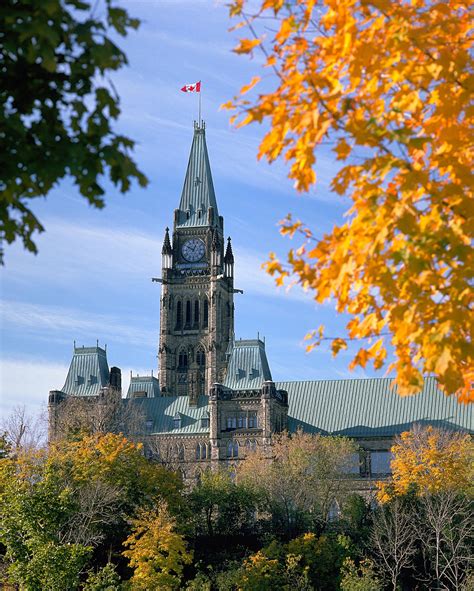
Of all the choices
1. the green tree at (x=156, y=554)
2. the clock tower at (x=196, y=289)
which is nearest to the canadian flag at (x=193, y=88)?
the clock tower at (x=196, y=289)

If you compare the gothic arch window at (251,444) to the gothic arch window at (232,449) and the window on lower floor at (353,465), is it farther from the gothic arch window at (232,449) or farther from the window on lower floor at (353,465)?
the window on lower floor at (353,465)

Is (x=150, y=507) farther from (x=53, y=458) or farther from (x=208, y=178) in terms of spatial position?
(x=208, y=178)

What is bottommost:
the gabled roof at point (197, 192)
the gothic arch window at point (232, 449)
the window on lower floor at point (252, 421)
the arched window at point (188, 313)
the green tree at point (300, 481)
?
the green tree at point (300, 481)

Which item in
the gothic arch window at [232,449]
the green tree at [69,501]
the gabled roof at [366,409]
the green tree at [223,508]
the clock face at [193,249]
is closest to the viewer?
the green tree at [69,501]

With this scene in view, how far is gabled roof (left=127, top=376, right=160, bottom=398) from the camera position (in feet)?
371

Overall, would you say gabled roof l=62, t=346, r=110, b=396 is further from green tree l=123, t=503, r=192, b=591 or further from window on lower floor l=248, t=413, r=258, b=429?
green tree l=123, t=503, r=192, b=591

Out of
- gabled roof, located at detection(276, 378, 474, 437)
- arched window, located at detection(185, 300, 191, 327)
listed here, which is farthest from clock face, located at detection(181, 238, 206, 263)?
gabled roof, located at detection(276, 378, 474, 437)

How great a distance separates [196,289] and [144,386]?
15320mm

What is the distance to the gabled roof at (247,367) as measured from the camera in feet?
327

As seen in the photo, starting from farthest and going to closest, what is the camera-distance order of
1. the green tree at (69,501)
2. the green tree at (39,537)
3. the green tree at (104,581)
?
the green tree at (104,581) → the green tree at (69,501) → the green tree at (39,537)

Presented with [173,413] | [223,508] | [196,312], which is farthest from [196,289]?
[223,508]

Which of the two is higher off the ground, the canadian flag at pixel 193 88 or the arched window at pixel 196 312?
the canadian flag at pixel 193 88

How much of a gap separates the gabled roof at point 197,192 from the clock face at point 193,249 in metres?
2.13

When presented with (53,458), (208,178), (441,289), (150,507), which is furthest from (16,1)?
(208,178)
